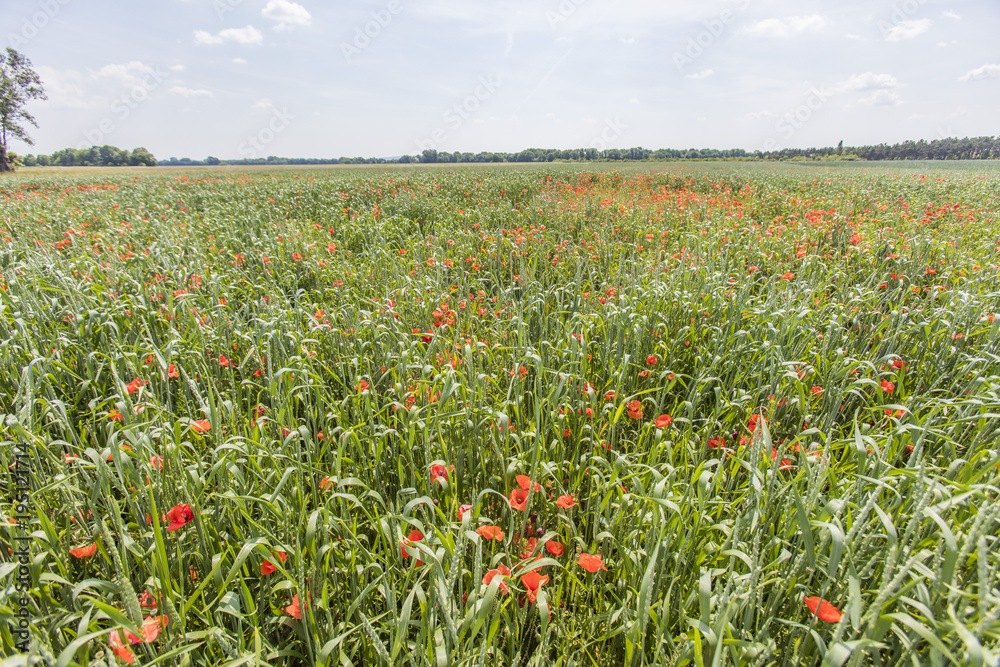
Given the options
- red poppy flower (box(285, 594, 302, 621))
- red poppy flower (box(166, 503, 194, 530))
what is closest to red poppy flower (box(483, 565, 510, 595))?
red poppy flower (box(285, 594, 302, 621))

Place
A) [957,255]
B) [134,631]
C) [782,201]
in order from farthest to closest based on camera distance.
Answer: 1. [782,201]
2. [957,255]
3. [134,631]

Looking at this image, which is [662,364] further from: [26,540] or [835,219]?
[835,219]

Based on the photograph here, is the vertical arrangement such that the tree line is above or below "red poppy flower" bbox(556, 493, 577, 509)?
above

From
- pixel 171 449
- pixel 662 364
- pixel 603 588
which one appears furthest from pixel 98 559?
pixel 662 364

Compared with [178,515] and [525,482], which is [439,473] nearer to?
[525,482]

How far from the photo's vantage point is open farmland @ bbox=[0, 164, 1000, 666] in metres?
1.25

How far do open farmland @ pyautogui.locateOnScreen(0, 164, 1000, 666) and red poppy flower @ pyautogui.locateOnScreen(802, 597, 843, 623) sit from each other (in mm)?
17

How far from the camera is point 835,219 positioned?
695 cm

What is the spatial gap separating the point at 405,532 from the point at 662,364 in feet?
7.01

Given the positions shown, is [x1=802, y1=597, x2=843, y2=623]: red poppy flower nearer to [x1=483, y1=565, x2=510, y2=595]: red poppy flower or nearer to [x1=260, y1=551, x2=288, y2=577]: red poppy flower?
[x1=483, y1=565, x2=510, y2=595]: red poppy flower

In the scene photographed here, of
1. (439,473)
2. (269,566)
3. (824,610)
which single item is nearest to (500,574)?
(439,473)

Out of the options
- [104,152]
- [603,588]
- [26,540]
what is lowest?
[603,588]

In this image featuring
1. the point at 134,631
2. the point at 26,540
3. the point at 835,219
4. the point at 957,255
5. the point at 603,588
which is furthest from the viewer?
the point at 835,219


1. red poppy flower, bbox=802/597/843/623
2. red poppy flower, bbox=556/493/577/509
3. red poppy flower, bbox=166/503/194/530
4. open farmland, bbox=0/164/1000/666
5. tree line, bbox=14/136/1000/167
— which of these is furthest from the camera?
tree line, bbox=14/136/1000/167
